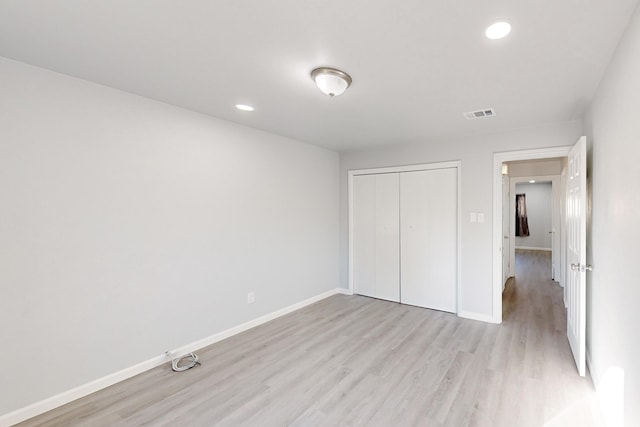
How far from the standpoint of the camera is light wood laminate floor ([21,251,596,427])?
2078 mm

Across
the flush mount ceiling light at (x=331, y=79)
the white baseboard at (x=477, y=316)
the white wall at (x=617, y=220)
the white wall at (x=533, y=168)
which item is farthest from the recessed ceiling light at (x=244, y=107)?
the white wall at (x=533, y=168)

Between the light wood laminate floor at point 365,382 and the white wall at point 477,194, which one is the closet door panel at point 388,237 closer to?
the white wall at point 477,194

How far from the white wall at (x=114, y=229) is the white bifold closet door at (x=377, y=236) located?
1.69 metres

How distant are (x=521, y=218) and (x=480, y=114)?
9.31 meters

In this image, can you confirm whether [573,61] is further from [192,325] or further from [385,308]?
[192,325]

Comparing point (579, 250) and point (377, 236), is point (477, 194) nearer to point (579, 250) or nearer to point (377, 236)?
point (579, 250)

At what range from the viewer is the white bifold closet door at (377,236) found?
184 inches

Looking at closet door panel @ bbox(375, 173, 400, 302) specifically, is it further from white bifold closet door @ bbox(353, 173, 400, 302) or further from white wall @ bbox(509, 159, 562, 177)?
white wall @ bbox(509, 159, 562, 177)

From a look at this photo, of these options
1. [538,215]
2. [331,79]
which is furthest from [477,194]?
[538,215]

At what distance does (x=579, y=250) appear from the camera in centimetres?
255

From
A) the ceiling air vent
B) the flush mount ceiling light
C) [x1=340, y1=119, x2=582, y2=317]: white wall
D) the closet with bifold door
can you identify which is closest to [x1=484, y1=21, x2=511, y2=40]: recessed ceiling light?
the flush mount ceiling light

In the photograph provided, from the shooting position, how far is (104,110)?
2.44 meters

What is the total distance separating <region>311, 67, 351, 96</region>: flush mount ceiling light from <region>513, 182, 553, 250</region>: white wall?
1097 cm

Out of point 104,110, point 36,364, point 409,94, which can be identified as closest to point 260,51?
point 409,94
